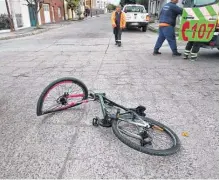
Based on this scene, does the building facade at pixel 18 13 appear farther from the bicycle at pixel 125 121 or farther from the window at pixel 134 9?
the bicycle at pixel 125 121

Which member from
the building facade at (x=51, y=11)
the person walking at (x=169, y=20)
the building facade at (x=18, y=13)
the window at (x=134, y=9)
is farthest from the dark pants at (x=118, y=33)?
the building facade at (x=51, y=11)

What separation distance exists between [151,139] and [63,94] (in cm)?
171

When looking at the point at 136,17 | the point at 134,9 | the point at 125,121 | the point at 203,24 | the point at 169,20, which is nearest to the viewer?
the point at 125,121

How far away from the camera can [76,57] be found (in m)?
7.96

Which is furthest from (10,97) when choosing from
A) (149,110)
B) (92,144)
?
(149,110)

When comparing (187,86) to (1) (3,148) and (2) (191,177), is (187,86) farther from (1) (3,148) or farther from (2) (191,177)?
(1) (3,148)

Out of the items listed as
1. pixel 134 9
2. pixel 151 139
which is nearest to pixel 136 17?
pixel 134 9

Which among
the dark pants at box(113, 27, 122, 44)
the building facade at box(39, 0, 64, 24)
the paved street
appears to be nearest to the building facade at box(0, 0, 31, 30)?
the building facade at box(39, 0, 64, 24)

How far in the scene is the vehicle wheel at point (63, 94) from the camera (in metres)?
3.52

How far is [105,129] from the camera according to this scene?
3119 mm

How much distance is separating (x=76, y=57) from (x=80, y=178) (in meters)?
6.15

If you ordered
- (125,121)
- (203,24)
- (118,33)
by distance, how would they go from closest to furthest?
(125,121), (203,24), (118,33)

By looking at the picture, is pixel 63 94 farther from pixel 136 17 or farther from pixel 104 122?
pixel 136 17

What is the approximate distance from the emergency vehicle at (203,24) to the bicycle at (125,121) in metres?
4.27
